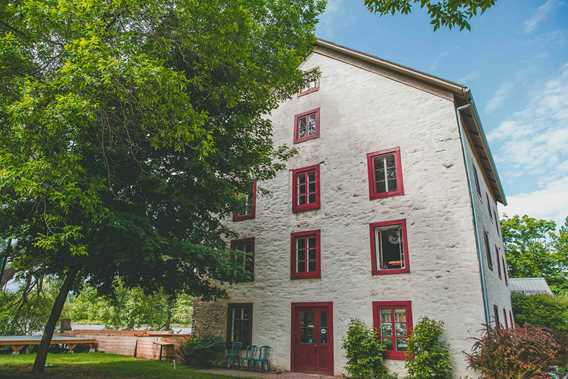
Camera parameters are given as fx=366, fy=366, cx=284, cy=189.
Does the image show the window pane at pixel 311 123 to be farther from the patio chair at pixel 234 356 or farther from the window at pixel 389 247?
the patio chair at pixel 234 356

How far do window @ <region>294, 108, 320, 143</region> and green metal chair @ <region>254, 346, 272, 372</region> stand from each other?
8468 millimetres

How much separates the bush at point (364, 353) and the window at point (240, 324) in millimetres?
→ 4253

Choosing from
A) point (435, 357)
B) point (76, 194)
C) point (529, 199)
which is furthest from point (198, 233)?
point (529, 199)

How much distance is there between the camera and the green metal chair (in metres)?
13.2

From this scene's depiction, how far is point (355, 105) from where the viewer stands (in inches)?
585

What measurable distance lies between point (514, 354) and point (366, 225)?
5603 mm

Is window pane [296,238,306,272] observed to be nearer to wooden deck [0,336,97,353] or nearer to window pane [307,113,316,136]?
window pane [307,113,316,136]

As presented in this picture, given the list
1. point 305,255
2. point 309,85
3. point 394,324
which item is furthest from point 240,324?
point 309,85

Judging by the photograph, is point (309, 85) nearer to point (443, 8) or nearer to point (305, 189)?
point (305, 189)

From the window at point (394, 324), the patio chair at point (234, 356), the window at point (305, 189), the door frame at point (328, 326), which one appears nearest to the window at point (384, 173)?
the window at point (305, 189)

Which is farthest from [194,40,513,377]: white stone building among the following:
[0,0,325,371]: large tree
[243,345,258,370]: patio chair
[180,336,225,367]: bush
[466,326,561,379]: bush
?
[0,0,325,371]: large tree

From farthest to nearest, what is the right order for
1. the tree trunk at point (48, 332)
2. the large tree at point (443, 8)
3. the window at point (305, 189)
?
the window at point (305, 189) < the tree trunk at point (48, 332) < the large tree at point (443, 8)

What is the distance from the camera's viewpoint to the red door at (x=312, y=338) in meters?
12.3

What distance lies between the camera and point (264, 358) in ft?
43.7
